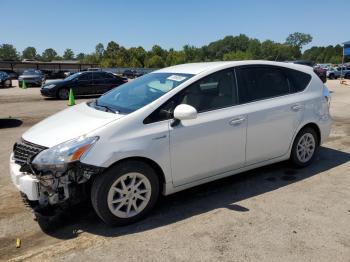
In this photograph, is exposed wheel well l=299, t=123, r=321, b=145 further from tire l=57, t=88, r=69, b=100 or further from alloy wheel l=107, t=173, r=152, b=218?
tire l=57, t=88, r=69, b=100

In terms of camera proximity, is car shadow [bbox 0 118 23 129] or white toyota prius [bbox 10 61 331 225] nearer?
white toyota prius [bbox 10 61 331 225]

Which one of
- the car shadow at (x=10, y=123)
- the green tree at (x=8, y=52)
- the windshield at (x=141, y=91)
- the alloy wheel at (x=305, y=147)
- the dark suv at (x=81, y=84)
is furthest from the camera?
the green tree at (x=8, y=52)

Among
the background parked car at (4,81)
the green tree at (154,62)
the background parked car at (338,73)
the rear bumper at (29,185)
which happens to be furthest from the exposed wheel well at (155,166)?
the green tree at (154,62)

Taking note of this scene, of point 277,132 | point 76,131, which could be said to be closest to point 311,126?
point 277,132

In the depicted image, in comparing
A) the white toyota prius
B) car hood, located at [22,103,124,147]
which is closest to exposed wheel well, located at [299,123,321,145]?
the white toyota prius

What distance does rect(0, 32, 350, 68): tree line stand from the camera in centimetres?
10175

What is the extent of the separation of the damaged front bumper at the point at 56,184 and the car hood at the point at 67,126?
12.4 inches

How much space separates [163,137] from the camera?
13.1 ft

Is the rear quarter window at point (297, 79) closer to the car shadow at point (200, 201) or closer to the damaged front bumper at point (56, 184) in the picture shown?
the car shadow at point (200, 201)

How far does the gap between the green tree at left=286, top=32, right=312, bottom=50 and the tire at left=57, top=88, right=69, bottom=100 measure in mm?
166730

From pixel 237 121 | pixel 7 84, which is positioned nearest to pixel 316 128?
pixel 237 121

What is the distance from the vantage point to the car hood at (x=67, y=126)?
379 cm

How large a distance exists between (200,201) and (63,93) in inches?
609

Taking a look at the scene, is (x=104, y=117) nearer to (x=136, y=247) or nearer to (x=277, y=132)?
(x=136, y=247)
